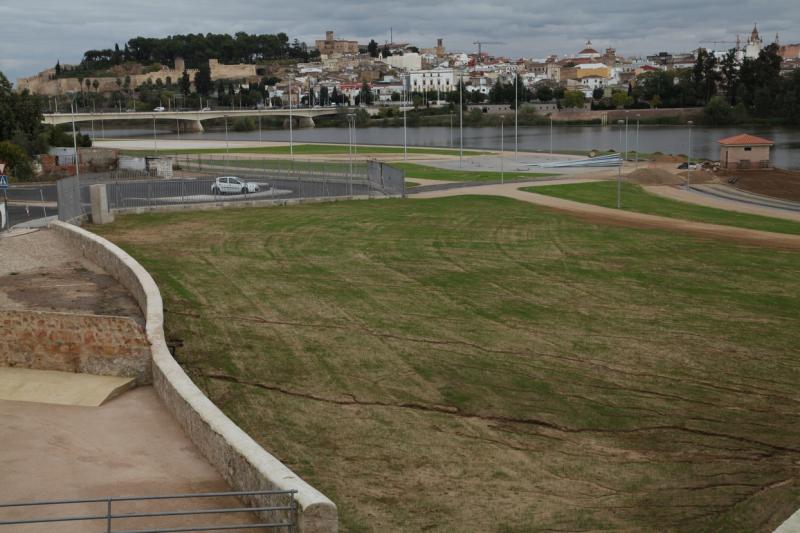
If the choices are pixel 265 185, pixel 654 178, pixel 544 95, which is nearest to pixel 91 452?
pixel 265 185

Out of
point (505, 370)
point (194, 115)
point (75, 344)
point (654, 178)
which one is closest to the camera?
point (75, 344)

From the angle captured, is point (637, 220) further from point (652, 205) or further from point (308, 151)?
point (308, 151)

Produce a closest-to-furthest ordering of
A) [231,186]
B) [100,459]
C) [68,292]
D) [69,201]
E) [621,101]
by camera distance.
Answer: [100,459]
[68,292]
[69,201]
[231,186]
[621,101]

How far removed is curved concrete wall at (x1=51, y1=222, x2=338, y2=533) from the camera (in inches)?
376

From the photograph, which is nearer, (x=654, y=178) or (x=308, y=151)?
(x=654, y=178)

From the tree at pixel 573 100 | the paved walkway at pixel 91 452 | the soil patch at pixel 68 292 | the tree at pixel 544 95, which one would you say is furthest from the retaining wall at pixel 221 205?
the tree at pixel 544 95

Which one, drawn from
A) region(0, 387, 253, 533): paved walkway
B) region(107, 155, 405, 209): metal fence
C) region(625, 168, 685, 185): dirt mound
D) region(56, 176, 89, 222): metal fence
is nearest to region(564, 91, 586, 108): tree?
region(625, 168, 685, 185): dirt mound

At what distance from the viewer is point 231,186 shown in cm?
4766

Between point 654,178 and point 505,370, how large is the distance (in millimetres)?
46195

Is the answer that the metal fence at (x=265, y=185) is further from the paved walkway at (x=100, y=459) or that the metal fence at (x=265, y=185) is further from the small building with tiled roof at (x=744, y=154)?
the small building with tiled roof at (x=744, y=154)

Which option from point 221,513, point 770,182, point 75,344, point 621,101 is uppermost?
point 621,101

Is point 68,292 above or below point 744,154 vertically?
below

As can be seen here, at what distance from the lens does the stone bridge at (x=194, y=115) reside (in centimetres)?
11606

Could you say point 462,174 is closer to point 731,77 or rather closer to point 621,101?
point 731,77
